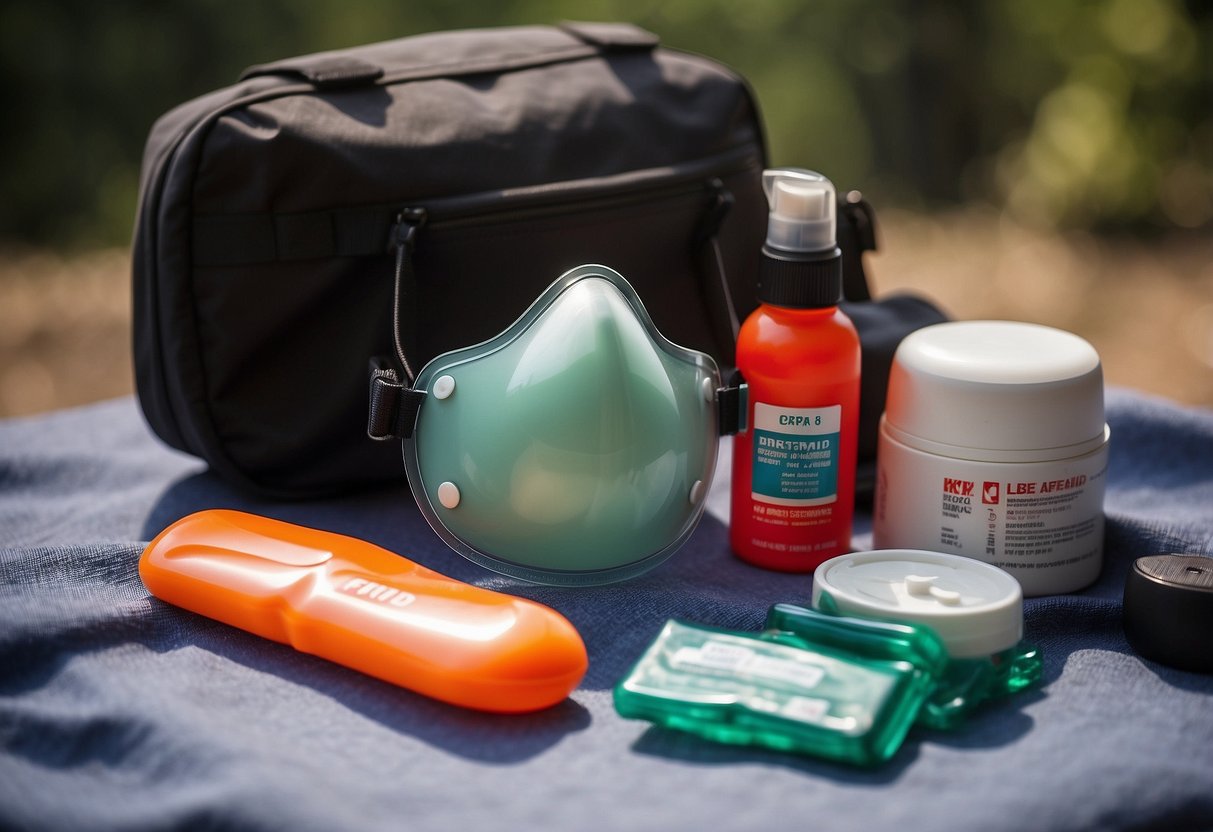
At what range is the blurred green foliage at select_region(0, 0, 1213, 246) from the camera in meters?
2.43

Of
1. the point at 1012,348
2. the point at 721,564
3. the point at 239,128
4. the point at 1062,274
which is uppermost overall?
the point at 239,128

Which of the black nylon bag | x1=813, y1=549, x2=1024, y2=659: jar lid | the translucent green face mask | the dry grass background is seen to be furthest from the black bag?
the dry grass background

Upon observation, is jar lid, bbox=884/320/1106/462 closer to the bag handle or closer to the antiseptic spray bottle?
the antiseptic spray bottle

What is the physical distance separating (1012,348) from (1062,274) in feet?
5.64

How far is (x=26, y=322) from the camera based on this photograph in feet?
7.05

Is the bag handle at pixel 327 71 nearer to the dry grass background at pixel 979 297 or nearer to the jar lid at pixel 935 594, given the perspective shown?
the jar lid at pixel 935 594

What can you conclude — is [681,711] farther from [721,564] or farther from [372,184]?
[372,184]

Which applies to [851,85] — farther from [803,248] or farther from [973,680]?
[973,680]

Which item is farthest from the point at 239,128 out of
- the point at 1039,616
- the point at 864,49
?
the point at 864,49

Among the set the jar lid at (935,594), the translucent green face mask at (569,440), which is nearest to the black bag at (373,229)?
the translucent green face mask at (569,440)

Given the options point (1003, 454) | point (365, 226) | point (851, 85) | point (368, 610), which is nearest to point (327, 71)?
point (365, 226)

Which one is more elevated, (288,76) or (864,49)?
(288,76)

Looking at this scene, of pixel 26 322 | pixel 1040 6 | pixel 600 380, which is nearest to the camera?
pixel 600 380

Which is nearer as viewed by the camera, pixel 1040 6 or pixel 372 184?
pixel 372 184
